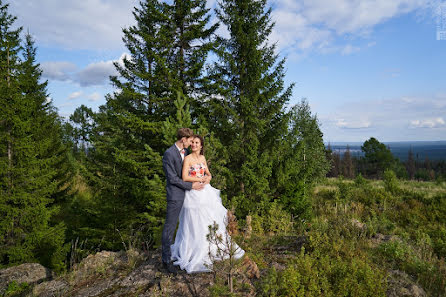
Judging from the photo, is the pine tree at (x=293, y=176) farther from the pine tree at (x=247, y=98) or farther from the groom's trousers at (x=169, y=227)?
the groom's trousers at (x=169, y=227)

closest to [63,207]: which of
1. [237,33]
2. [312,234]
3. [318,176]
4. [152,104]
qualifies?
[152,104]

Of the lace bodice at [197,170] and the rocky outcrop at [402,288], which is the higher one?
the lace bodice at [197,170]

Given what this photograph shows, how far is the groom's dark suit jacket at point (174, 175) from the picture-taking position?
402cm

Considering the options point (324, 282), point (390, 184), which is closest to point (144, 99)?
point (324, 282)

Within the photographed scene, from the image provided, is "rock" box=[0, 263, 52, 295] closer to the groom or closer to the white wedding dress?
the groom

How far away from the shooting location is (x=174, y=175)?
404 cm

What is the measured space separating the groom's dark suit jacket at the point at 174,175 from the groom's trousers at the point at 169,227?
0.11 metres

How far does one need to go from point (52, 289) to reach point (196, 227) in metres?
2.51

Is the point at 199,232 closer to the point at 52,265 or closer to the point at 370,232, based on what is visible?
the point at 370,232

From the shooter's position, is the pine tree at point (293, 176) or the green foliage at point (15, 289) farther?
the pine tree at point (293, 176)

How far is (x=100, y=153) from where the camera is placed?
1276cm

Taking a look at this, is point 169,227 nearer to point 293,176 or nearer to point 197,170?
point 197,170

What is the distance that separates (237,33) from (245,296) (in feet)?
35.0

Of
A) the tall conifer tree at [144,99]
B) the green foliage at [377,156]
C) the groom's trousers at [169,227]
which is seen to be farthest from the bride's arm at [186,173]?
the green foliage at [377,156]
